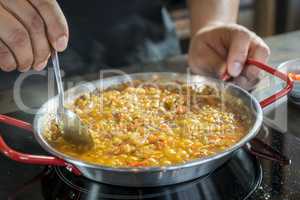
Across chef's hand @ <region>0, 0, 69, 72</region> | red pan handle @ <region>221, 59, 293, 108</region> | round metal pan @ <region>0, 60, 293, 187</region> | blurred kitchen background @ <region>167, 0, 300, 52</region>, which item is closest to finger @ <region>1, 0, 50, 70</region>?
chef's hand @ <region>0, 0, 69, 72</region>

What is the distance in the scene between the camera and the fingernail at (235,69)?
1.40 m

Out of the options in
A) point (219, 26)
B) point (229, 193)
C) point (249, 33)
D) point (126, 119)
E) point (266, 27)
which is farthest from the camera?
point (266, 27)

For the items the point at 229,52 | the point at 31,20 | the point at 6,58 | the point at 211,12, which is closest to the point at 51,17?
the point at 31,20

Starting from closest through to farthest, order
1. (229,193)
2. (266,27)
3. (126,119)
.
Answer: (229,193)
(126,119)
(266,27)

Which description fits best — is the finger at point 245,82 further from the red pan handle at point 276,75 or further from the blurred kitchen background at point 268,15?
the blurred kitchen background at point 268,15

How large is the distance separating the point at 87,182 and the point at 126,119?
239 mm

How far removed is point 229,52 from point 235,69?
60mm

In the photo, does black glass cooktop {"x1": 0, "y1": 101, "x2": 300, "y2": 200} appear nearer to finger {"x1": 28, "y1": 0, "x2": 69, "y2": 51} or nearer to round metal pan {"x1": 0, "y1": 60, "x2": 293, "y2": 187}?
round metal pan {"x1": 0, "y1": 60, "x2": 293, "y2": 187}

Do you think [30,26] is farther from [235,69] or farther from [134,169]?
[235,69]

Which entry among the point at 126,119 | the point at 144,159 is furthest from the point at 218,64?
the point at 144,159

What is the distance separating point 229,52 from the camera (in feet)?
4.66

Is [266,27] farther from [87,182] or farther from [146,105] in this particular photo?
[87,182]

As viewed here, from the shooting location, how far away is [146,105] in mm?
1308

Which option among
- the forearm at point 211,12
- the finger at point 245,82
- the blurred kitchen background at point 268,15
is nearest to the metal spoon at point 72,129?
the finger at point 245,82
